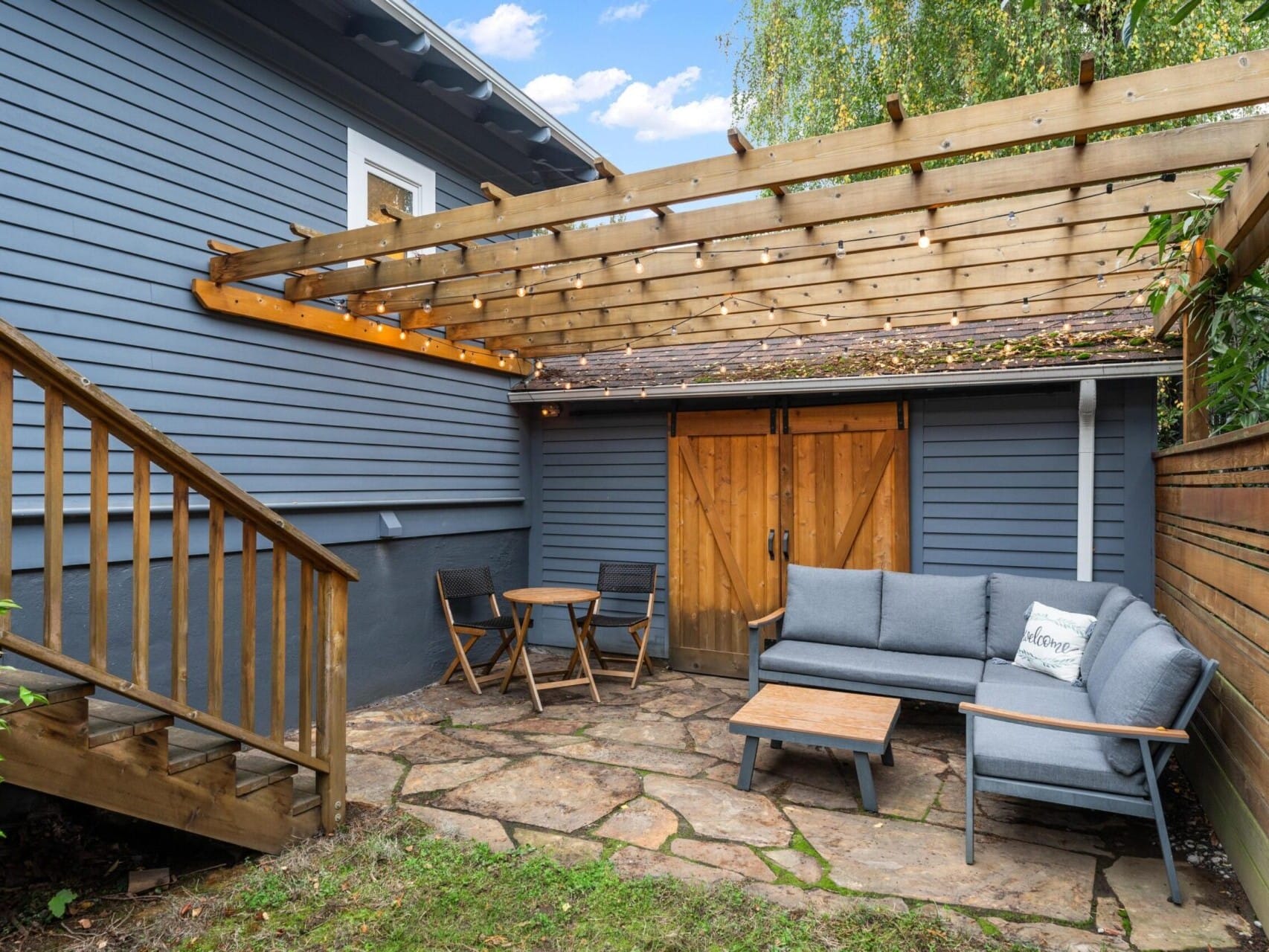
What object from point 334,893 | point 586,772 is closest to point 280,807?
point 334,893

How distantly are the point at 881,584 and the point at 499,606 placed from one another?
10.4 feet

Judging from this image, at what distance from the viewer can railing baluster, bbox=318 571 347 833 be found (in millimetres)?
3158

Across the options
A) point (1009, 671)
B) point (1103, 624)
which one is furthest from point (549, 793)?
point (1103, 624)

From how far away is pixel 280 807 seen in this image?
2982 mm

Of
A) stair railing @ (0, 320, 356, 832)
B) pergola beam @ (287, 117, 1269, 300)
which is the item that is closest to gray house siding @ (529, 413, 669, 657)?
pergola beam @ (287, 117, 1269, 300)

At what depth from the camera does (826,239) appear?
391 cm

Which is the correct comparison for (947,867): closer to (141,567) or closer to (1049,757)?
(1049,757)

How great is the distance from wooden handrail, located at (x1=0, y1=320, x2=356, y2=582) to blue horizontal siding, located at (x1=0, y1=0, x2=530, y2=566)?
3.99 feet

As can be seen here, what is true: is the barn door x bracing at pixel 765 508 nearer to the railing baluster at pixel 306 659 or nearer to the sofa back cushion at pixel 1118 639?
the sofa back cushion at pixel 1118 639

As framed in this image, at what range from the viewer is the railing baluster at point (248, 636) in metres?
2.83

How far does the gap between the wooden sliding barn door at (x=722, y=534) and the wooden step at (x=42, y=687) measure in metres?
4.57

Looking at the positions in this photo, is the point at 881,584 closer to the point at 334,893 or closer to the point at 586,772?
the point at 586,772

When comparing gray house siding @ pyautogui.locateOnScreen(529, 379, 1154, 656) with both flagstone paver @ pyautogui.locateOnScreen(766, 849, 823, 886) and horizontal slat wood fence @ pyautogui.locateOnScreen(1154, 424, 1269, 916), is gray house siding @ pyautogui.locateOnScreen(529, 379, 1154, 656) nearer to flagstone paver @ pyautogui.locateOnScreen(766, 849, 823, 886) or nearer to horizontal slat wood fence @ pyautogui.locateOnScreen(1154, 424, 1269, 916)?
horizontal slat wood fence @ pyautogui.locateOnScreen(1154, 424, 1269, 916)

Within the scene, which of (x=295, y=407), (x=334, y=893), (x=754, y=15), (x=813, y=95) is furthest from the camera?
(x=754, y=15)
